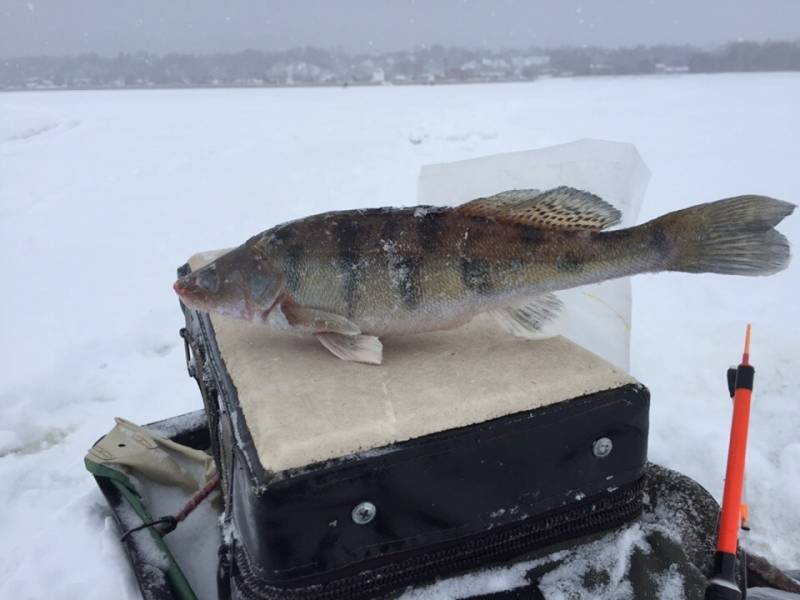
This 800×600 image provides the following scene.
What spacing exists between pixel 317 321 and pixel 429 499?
1.73 feet

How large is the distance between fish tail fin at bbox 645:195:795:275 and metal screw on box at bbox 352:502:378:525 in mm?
938

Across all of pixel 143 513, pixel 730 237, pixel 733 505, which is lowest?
pixel 143 513

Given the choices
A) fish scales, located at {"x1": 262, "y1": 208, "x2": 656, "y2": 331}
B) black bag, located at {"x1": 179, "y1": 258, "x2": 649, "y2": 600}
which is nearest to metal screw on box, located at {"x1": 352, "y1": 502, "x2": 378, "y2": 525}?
black bag, located at {"x1": 179, "y1": 258, "x2": 649, "y2": 600}

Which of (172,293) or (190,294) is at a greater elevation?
(190,294)

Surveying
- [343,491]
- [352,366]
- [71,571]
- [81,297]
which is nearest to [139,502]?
[71,571]

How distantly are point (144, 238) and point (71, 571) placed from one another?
689 centimetres

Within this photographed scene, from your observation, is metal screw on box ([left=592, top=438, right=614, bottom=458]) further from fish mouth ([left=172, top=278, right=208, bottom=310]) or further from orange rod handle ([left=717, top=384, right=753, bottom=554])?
fish mouth ([left=172, top=278, right=208, bottom=310])

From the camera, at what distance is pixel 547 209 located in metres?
1.73

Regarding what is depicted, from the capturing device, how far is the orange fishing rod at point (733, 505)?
139 cm

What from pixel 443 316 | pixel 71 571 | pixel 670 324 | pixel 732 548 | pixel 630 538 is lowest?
pixel 670 324

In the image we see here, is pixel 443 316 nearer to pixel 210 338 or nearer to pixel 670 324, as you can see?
pixel 210 338

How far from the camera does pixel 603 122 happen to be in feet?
58.1

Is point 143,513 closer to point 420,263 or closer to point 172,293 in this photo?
point 420,263

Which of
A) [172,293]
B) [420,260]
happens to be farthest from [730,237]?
[172,293]
